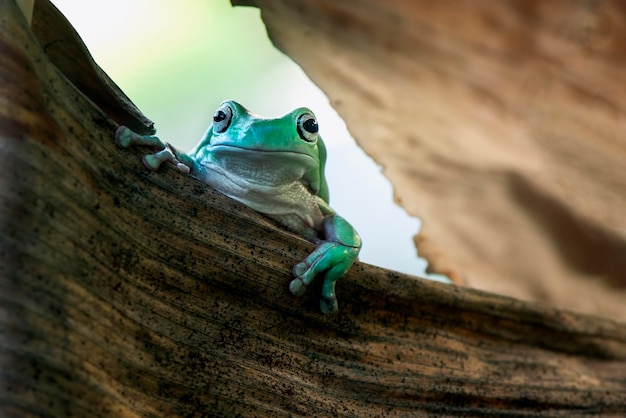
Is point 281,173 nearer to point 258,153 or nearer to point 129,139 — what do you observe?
point 258,153

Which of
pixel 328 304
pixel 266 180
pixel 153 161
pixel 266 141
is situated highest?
pixel 153 161

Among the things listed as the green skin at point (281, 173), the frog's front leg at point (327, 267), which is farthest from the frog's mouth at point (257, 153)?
the frog's front leg at point (327, 267)

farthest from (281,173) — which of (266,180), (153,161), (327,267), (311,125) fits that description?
(153,161)

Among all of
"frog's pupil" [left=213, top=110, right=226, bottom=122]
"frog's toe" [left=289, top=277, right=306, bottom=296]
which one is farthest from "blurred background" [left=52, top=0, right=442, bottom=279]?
"frog's toe" [left=289, top=277, right=306, bottom=296]

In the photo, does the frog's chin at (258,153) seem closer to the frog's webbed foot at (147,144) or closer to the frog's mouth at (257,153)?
the frog's mouth at (257,153)

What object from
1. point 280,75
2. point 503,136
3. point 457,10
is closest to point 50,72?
point 280,75

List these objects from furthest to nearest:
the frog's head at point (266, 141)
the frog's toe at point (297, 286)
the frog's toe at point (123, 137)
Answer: the frog's head at point (266, 141)
the frog's toe at point (297, 286)
the frog's toe at point (123, 137)
